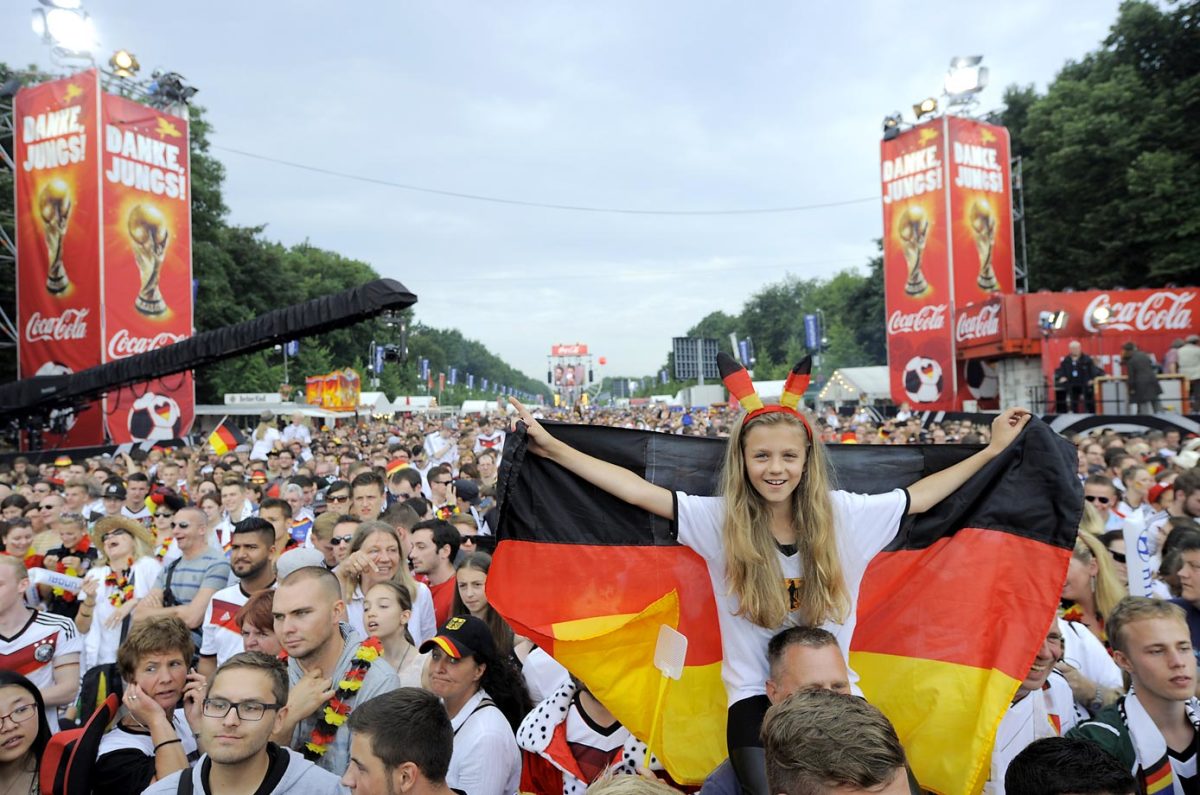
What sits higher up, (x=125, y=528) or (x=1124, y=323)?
(x=1124, y=323)

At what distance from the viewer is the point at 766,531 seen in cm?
302

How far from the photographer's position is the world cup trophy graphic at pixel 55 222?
80.2ft

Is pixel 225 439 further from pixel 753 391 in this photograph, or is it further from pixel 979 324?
pixel 979 324

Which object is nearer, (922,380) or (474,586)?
(474,586)

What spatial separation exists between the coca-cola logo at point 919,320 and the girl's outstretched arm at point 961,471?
2948 centimetres

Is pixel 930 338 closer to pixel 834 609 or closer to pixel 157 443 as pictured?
pixel 157 443

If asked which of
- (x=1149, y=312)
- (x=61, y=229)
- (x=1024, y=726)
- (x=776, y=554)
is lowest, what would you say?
(x=1024, y=726)

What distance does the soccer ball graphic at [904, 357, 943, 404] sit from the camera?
3045 centimetres

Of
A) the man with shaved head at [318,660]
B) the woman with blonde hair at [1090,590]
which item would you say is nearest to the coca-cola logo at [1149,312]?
the woman with blonde hair at [1090,590]

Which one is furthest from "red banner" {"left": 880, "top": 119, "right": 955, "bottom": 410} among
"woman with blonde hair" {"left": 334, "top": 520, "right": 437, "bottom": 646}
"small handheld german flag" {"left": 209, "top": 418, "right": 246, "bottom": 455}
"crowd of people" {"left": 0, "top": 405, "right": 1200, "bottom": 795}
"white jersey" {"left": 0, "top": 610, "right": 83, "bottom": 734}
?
→ "white jersey" {"left": 0, "top": 610, "right": 83, "bottom": 734}

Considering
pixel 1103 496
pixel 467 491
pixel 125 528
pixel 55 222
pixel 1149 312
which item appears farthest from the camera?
pixel 55 222

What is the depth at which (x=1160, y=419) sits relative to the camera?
1464 cm

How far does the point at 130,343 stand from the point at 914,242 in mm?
27567

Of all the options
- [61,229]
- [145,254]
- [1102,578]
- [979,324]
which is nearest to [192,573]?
[1102,578]
